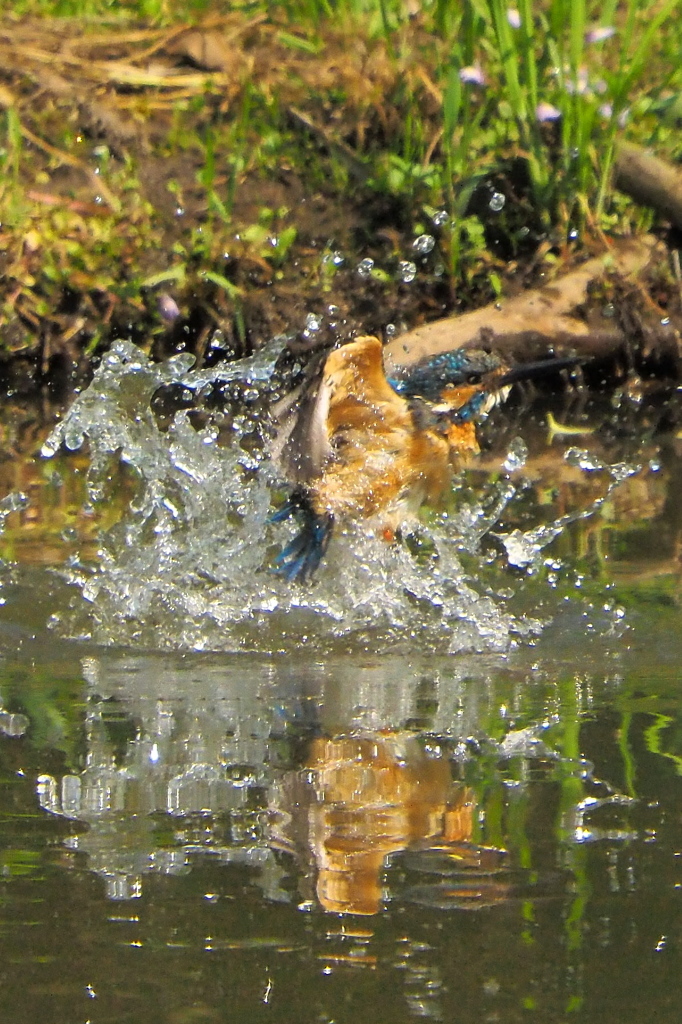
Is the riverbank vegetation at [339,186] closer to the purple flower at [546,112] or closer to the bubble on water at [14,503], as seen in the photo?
the purple flower at [546,112]

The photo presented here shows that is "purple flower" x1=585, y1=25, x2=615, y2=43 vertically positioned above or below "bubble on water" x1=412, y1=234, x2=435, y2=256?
above

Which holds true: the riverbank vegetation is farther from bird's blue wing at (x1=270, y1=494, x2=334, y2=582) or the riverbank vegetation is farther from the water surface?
bird's blue wing at (x1=270, y1=494, x2=334, y2=582)

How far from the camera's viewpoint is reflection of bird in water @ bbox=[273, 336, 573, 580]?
391 centimetres

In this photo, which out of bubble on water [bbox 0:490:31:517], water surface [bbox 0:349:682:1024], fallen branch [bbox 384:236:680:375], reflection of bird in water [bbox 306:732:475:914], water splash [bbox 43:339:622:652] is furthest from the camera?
fallen branch [bbox 384:236:680:375]

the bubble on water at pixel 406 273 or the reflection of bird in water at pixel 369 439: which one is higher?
the bubble on water at pixel 406 273

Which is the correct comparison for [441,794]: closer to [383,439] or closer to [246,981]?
[246,981]

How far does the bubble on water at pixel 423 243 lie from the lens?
6.31 meters

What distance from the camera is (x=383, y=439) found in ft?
13.3

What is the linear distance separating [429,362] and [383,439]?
0.31 metres

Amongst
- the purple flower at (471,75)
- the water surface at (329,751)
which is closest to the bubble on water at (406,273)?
the purple flower at (471,75)

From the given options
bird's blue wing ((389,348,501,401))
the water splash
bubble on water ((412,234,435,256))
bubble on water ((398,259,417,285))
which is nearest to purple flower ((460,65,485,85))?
bubble on water ((412,234,435,256))

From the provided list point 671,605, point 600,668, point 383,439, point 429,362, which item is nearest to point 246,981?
point 600,668

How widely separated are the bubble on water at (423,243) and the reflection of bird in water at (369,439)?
2.17 m

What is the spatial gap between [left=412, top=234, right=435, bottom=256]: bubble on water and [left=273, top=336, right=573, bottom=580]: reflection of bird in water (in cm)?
217
